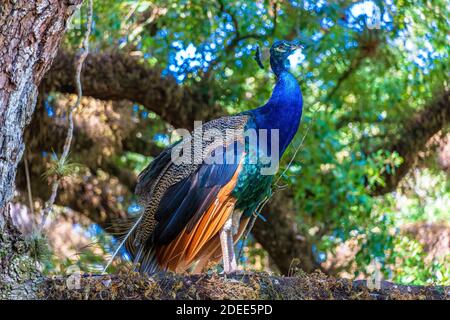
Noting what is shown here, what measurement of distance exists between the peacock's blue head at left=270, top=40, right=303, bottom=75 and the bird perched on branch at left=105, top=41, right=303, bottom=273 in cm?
14

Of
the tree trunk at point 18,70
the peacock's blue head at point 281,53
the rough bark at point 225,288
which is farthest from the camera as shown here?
the peacock's blue head at point 281,53

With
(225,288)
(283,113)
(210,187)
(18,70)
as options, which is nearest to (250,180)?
(210,187)

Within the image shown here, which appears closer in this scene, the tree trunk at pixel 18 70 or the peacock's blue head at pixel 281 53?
the tree trunk at pixel 18 70

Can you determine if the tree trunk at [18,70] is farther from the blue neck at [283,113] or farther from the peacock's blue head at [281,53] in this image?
the peacock's blue head at [281,53]

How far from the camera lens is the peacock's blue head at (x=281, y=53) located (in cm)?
553

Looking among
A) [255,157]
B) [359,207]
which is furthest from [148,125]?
[255,157]

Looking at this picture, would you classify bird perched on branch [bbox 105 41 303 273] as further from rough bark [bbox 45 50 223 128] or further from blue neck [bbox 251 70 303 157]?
rough bark [bbox 45 50 223 128]

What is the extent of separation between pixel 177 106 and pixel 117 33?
101 cm

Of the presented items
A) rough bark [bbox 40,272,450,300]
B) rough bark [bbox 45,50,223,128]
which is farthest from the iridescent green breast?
rough bark [bbox 45,50,223,128]

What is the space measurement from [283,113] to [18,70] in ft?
5.80

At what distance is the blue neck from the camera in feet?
17.0

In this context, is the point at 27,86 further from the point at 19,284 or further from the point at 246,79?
the point at 246,79

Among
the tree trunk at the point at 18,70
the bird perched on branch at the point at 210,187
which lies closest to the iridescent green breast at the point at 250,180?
the bird perched on branch at the point at 210,187
